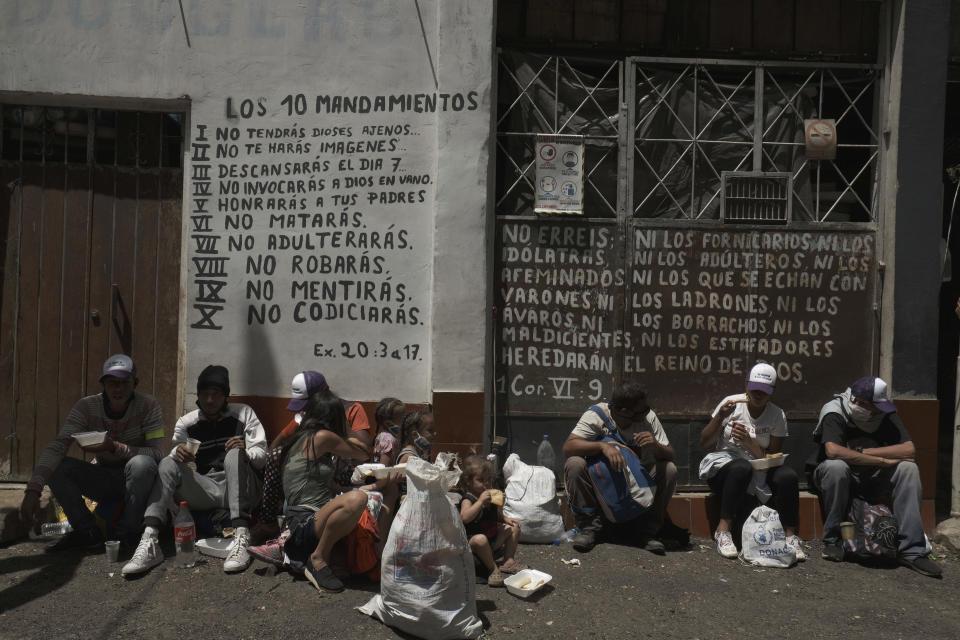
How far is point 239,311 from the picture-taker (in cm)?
590

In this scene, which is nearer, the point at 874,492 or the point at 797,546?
the point at 797,546

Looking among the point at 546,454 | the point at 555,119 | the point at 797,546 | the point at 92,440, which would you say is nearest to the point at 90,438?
the point at 92,440

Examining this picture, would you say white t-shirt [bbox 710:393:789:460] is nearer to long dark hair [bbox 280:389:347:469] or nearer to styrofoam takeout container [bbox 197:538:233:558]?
long dark hair [bbox 280:389:347:469]

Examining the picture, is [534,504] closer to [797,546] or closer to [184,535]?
[797,546]

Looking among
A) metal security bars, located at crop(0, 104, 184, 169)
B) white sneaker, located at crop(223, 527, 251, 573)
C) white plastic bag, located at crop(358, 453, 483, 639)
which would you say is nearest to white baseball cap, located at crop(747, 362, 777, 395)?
white plastic bag, located at crop(358, 453, 483, 639)

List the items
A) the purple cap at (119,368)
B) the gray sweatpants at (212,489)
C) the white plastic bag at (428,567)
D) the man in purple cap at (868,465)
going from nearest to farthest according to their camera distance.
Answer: the white plastic bag at (428,567), the gray sweatpants at (212,489), the purple cap at (119,368), the man in purple cap at (868,465)

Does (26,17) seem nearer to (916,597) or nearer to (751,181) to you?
(751,181)

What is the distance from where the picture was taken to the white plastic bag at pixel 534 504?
5.29 metres

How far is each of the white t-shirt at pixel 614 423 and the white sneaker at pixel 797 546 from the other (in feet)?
3.27

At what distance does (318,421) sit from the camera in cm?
463

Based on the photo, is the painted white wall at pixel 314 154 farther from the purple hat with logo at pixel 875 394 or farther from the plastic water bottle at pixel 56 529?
the purple hat with logo at pixel 875 394

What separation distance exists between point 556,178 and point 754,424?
228cm

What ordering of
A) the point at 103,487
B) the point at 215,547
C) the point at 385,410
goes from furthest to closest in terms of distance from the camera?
the point at 385,410 < the point at 103,487 < the point at 215,547

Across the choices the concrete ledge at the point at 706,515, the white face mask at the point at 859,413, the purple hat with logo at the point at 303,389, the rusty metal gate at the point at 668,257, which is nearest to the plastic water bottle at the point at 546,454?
the rusty metal gate at the point at 668,257
